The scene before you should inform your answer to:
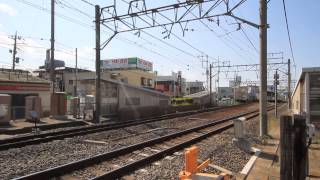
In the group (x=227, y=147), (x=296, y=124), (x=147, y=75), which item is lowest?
(x=227, y=147)

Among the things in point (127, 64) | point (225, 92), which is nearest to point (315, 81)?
point (127, 64)

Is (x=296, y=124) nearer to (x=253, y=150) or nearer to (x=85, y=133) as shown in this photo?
(x=253, y=150)

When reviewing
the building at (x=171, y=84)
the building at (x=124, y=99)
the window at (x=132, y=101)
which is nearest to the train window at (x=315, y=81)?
the building at (x=124, y=99)

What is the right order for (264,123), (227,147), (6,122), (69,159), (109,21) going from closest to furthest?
(69,159) → (227,147) → (264,123) → (6,122) → (109,21)

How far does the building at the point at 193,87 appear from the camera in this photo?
111 meters

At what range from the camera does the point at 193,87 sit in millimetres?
112312

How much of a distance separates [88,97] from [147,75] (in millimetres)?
46339

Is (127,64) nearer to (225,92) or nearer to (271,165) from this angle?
(225,92)

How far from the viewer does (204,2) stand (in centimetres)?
1972

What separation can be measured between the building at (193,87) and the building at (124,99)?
238 feet

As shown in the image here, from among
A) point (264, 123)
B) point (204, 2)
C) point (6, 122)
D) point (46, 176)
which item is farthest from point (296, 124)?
point (6, 122)

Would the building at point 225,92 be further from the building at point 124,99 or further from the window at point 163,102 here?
the building at point 124,99

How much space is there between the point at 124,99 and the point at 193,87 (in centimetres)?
8163

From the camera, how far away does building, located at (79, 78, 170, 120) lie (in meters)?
30.7
